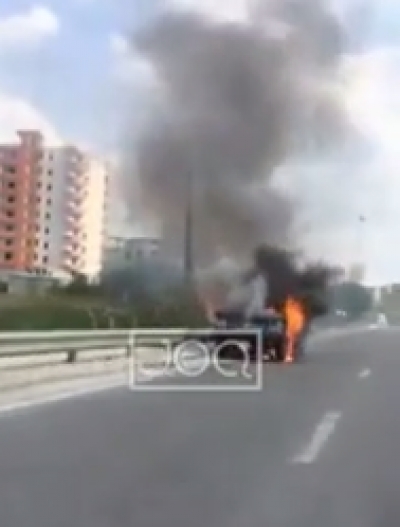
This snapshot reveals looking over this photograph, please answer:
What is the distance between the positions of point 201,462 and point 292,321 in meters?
26.7

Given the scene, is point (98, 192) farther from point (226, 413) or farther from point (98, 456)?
point (98, 456)

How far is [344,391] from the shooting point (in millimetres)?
20844

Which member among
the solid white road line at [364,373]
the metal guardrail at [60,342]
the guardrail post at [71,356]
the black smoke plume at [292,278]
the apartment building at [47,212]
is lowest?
the solid white road line at [364,373]

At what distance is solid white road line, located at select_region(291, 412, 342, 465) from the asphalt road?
0.01 metres

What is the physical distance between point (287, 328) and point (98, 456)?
25.1 meters

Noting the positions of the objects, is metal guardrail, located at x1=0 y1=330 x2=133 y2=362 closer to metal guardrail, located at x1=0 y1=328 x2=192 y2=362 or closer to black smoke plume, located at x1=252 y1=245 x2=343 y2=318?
metal guardrail, located at x1=0 y1=328 x2=192 y2=362

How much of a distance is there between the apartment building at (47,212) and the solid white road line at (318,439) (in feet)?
104

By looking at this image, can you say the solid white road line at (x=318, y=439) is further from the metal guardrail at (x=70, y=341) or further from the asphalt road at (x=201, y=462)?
the metal guardrail at (x=70, y=341)

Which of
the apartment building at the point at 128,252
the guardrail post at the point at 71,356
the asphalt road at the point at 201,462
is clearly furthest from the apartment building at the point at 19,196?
the asphalt road at the point at 201,462

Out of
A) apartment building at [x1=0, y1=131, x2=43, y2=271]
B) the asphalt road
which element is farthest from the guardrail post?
apartment building at [x1=0, y1=131, x2=43, y2=271]

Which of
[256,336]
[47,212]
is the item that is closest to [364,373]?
[256,336]

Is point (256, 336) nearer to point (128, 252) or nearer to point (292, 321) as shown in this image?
point (292, 321)

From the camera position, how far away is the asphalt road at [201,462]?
7859 millimetres

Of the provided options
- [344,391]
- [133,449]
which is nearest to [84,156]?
[344,391]
